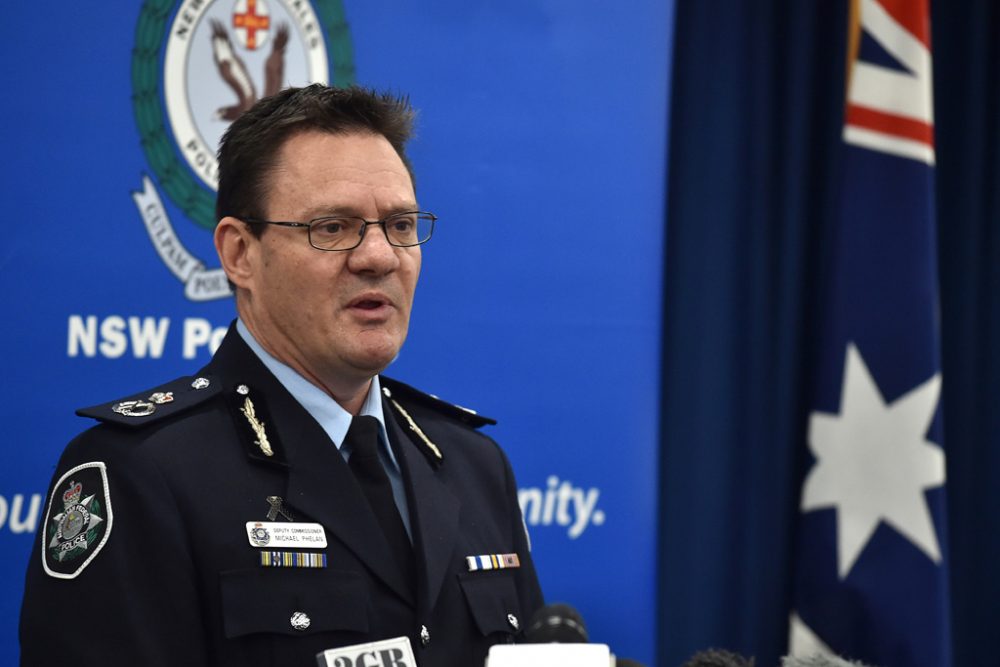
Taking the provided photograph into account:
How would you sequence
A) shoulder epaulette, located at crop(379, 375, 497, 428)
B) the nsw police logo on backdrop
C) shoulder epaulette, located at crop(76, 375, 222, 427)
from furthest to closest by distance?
the nsw police logo on backdrop, shoulder epaulette, located at crop(379, 375, 497, 428), shoulder epaulette, located at crop(76, 375, 222, 427)

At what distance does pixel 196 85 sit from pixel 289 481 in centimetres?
101

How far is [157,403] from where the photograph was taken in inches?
53.4

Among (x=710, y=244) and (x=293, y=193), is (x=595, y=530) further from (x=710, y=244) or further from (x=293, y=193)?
(x=293, y=193)

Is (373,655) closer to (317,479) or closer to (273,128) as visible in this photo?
(317,479)

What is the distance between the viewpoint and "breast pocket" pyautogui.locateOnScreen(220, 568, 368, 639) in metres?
1.23

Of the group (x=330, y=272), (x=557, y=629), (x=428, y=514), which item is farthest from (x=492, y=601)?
(x=557, y=629)

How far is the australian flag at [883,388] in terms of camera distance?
2.64 meters

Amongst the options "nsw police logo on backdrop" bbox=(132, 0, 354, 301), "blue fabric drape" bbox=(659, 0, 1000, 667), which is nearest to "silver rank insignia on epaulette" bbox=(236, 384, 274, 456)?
"nsw police logo on backdrop" bbox=(132, 0, 354, 301)

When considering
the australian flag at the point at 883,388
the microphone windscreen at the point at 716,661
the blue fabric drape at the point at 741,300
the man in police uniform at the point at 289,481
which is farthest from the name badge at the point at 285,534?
the australian flag at the point at 883,388

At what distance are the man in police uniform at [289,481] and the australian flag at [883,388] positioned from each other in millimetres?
1350

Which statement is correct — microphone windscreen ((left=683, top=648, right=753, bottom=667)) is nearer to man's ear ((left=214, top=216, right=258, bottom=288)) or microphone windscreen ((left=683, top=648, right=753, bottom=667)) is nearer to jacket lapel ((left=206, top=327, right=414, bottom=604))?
jacket lapel ((left=206, top=327, right=414, bottom=604))

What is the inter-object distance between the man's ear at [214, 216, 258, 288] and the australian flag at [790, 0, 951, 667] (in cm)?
171

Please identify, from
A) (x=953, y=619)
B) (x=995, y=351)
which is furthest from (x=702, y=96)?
(x=953, y=619)

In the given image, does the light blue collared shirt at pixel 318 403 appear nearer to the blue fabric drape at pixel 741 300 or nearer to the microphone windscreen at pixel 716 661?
the microphone windscreen at pixel 716 661
